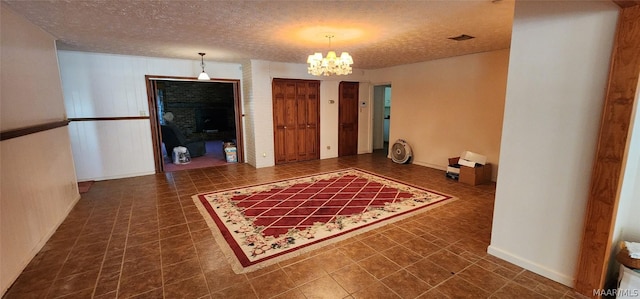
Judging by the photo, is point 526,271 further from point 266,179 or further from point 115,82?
point 115,82

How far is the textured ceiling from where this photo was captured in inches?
103

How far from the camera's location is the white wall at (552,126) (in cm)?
186

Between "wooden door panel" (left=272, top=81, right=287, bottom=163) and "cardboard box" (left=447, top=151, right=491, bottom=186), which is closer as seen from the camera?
"cardboard box" (left=447, top=151, right=491, bottom=186)

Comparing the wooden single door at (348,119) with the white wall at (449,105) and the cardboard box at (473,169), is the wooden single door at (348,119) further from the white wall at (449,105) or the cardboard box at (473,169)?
the cardboard box at (473,169)

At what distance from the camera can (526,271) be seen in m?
2.25

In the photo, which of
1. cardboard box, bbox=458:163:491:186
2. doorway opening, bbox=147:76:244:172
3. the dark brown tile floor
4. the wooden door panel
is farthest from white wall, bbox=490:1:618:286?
doorway opening, bbox=147:76:244:172

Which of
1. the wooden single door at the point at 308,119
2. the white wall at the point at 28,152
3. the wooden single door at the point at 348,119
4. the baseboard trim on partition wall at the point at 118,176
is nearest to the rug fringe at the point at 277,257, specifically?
the white wall at the point at 28,152

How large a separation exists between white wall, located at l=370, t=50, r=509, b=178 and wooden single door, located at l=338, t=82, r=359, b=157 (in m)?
0.86

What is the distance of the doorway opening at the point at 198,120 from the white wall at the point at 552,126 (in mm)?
5482

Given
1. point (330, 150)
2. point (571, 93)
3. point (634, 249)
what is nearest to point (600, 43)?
point (571, 93)

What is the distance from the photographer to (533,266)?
7.33 feet

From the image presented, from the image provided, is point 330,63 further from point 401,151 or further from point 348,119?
point 348,119

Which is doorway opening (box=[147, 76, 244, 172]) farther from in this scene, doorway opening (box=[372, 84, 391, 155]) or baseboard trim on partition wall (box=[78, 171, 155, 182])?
doorway opening (box=[372, 84, 391, 155])

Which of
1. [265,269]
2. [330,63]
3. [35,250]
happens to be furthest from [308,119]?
[35,250]
